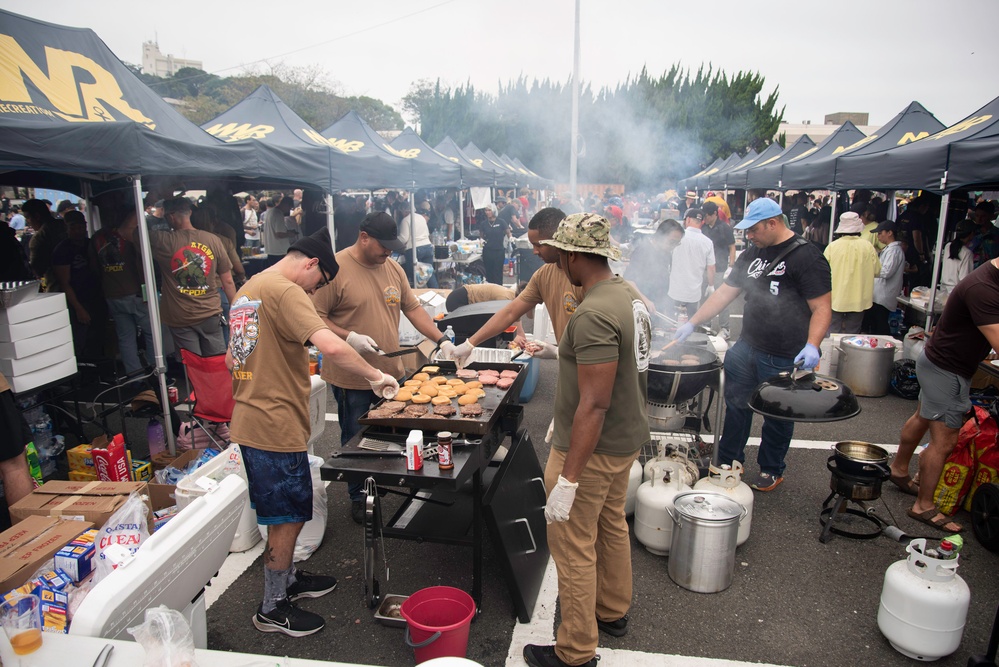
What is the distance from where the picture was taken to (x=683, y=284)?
26.8 feet

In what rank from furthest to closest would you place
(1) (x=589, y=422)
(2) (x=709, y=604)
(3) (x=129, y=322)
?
1. (3) (x=129, y=322)
2. (2) (x=709, y=604)
3. (1) (x=589, y=422)

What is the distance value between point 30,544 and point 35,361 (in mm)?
2183

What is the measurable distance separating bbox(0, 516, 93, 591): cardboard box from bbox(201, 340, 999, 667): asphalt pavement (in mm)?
922

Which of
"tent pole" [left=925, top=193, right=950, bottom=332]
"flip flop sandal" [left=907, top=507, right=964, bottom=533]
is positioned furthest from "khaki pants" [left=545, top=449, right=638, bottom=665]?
"tent pole" [left=925, top=193, right=950, bottom=332]

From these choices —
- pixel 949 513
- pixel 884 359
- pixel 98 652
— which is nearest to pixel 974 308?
pixel 949 513

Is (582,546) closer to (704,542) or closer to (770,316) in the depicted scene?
(704,542)

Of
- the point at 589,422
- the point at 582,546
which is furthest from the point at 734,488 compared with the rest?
the point at 589,422

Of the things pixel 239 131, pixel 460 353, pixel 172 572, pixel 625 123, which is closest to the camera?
pixel 172 572

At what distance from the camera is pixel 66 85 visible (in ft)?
17.0

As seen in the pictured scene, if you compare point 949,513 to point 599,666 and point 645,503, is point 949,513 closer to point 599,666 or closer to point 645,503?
point 645,503

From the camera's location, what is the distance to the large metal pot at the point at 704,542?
3406 millimetres

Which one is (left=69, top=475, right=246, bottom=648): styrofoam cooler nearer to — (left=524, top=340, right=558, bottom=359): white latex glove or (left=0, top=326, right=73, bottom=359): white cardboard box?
(left=524, top=340, right=558, bottom=359): white latex glove

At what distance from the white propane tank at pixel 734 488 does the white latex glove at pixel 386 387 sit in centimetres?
212

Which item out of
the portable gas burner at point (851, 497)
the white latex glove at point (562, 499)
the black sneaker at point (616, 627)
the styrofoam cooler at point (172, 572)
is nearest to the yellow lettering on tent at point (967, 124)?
the portable gas burner at point (851, 497)
